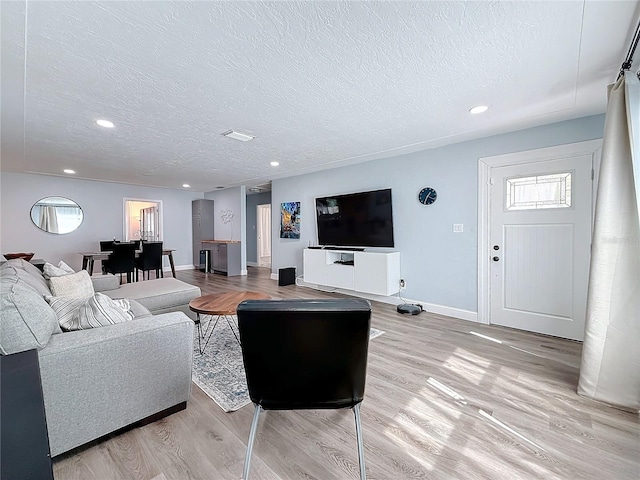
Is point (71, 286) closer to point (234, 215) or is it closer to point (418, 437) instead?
point (418, 437)

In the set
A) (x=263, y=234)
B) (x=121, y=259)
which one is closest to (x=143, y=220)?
(x=121, y=259)

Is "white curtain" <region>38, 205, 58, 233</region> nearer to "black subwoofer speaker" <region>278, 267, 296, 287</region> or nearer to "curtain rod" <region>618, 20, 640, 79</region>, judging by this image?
"black subwoofer speaker" <region>278, 267, 296, 287</region>

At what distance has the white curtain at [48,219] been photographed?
5977mm

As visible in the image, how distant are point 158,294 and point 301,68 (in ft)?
8.81

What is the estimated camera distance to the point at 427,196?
3.99 metres

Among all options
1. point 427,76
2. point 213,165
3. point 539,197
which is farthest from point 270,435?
point 213,165

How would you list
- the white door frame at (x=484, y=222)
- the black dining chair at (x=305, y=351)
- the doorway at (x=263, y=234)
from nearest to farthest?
the black dining chair at (x=305, y=351) → the white door frame at (x=484, y=222) → the doorway at (x=263, y=234)

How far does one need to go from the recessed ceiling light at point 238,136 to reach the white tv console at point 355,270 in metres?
2.30

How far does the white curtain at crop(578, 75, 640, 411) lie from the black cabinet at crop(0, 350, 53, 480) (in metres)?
3.06

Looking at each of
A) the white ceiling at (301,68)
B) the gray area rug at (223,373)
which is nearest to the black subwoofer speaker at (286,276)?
the gray area rug at (223,373)

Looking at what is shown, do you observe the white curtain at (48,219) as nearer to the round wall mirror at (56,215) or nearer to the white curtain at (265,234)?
the round wall mirror at (56,215)

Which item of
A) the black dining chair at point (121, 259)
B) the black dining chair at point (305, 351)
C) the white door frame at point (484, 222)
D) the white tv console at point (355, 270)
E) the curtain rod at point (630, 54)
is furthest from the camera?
the black dining chair at point (121, 259)

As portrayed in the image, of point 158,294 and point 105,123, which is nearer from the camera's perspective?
point 105,123

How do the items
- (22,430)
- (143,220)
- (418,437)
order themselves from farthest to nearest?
(143,220), (418,437), (22,430)
